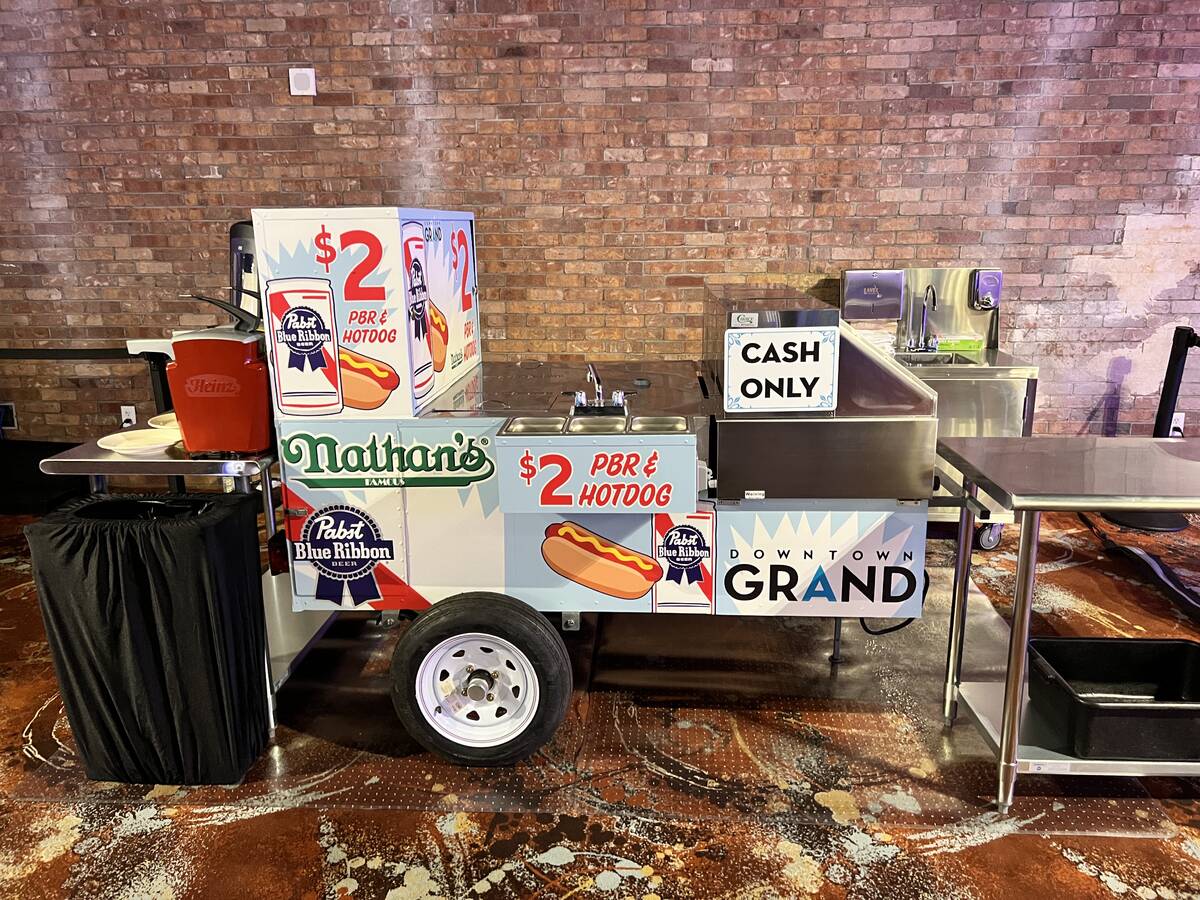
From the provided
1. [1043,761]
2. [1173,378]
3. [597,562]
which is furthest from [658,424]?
[1173,378]

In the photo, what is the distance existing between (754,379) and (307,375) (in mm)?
1296

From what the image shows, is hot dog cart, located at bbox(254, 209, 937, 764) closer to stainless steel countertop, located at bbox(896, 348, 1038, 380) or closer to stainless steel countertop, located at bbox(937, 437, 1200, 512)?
stainless steel countertop, located at bbox(937, 437, 1200, 512)

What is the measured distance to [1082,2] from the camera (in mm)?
4375

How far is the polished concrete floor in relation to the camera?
2213mm

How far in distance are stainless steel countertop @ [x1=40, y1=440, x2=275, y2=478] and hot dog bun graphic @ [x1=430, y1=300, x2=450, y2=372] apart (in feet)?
2.10

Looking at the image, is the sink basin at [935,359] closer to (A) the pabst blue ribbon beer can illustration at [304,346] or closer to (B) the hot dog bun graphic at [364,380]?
(B) the hot dog bun graphic at [364,380]

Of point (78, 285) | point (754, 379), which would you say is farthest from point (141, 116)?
point (754, 379)

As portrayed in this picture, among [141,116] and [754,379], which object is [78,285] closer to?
[141,116]

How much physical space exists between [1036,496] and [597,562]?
1213 millimetres

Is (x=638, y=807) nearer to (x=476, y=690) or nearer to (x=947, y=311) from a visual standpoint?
(x=476, y=690)

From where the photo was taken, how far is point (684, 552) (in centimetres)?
259

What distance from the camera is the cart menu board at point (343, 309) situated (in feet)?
7.93

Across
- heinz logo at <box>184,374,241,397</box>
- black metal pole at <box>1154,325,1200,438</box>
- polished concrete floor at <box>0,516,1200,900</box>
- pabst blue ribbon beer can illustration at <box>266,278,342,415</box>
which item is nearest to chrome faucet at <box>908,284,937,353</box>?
black metal pole at <box>1154,325,1200,438</box>

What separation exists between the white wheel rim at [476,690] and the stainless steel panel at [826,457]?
837mm
